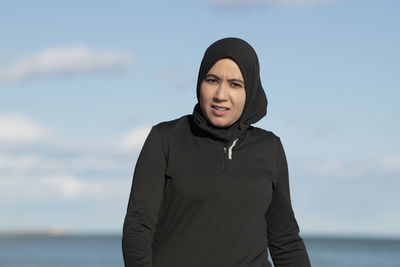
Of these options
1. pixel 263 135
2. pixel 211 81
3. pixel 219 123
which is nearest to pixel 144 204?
pixel 219 123

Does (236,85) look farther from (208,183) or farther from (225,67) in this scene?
(208,183)

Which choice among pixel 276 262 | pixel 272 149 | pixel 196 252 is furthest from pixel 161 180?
pixel 276 262

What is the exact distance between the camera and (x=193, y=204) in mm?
3816

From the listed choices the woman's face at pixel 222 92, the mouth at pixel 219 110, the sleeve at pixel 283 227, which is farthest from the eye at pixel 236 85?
the sleeve at pixel 283 227

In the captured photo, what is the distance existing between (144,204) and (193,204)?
→ 0.69 feet

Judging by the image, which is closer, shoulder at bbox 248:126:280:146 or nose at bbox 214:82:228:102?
nose at bbox 214:82:228:102

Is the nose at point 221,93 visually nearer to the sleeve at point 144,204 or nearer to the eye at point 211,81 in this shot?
the eye at point 211,81

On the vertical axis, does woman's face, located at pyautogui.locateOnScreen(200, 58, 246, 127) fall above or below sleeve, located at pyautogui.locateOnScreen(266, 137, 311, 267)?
above

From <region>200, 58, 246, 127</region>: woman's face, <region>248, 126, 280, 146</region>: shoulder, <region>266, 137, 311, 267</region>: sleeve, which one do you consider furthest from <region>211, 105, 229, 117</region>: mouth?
<region>266, 137, 311, 267</region>: sleeve

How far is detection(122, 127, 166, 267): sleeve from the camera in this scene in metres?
3.69

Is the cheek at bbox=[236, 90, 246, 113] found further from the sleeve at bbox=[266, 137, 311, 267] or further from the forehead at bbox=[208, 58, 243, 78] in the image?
the sleeve at bbox=[266, 137, 311, 267]

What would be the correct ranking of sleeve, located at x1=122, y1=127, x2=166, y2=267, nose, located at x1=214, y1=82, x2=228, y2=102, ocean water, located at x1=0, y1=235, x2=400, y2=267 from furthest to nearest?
ocean water, located at x1=0, y1=235, x2=400, y2=267 < nose, located at x1=214, y1=82, x2=228, y2=102 < sleeve, located at x1=122, y1=127, x2=166, y2=267

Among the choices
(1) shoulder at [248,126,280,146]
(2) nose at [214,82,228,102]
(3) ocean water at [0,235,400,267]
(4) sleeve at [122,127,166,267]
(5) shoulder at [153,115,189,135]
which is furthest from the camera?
(3) ocean water at [0,235,400,267]

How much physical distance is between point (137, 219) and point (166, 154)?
1.03 feet
